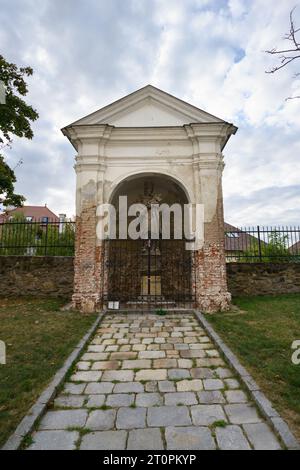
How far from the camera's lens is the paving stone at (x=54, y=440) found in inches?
91.0

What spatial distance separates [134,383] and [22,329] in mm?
3299

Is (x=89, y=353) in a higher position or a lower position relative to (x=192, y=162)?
lower

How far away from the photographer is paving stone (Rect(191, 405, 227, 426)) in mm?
2645

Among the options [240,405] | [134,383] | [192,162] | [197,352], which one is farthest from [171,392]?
[192,162]

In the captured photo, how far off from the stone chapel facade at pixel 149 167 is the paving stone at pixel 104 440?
515 centimetres

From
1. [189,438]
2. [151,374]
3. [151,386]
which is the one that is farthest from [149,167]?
[189,438]

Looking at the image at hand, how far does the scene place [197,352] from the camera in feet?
14.8

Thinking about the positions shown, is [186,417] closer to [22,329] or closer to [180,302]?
[22,329]

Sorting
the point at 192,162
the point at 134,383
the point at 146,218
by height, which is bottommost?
the point at 134,383

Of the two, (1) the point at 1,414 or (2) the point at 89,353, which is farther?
(2) the point at 89,353

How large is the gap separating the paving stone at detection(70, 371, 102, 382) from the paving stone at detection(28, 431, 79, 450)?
3.55 feet

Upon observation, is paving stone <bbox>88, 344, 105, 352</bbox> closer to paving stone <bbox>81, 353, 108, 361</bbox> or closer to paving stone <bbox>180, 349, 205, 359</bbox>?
paving stone <bbox>81, 353, 108, 361</bbox>

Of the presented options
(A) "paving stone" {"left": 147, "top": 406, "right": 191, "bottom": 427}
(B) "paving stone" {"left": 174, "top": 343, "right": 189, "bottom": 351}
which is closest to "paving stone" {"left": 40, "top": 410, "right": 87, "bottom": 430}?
(A) "paving stone" {"left": 147, "top": 406, "right": 191, "bottom": 427}

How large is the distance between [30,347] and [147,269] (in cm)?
516
